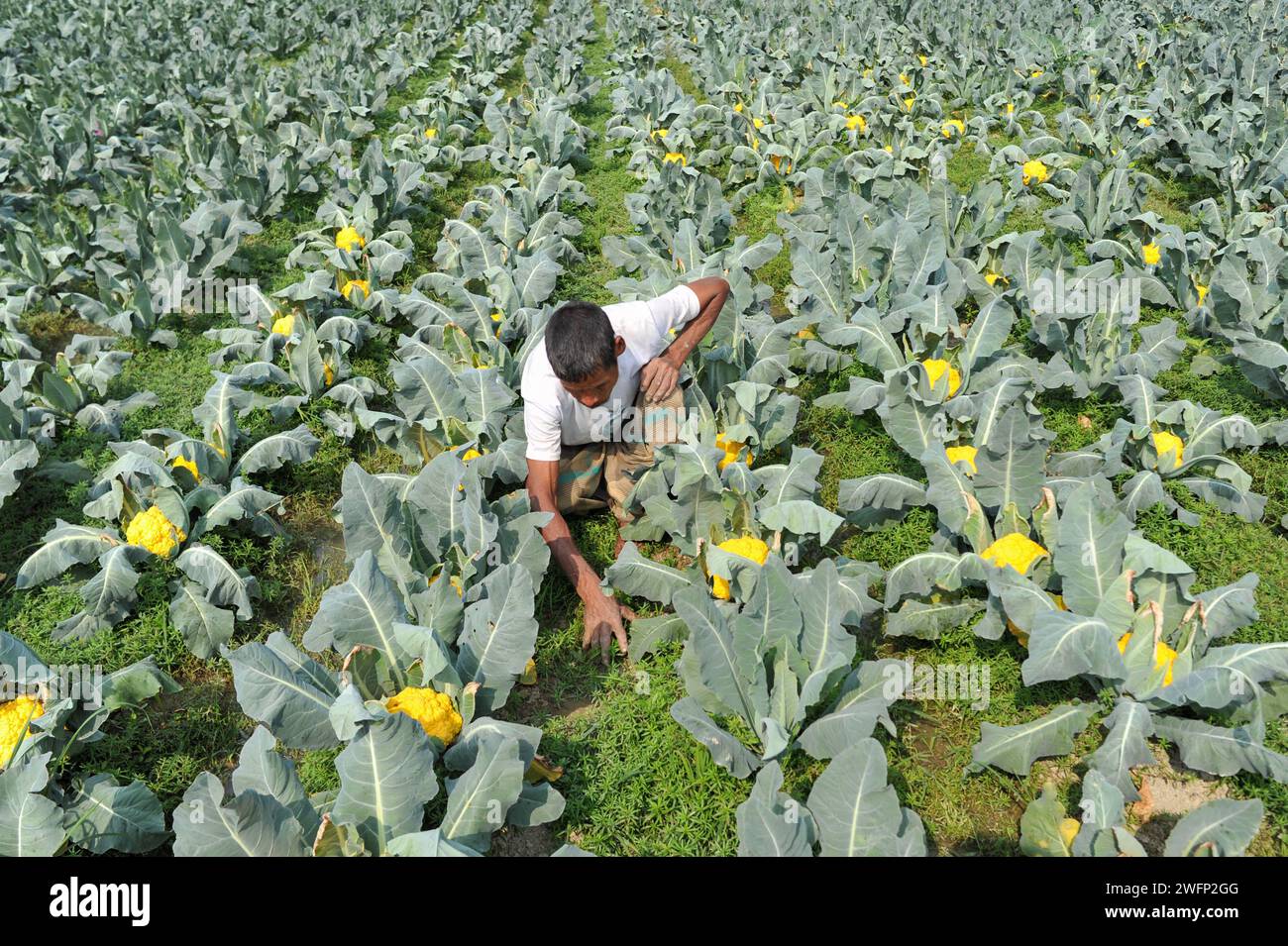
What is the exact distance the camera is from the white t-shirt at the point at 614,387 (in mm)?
3930

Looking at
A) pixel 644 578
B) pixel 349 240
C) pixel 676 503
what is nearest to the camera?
Answer: pixel 644 578

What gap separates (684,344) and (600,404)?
68cm

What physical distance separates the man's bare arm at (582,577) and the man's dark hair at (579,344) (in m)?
0.60

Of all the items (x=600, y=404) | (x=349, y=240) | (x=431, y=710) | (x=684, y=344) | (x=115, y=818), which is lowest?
(x=115, y=818)

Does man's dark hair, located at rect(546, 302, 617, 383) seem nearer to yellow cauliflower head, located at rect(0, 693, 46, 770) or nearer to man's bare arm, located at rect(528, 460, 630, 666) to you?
man's bare arm, located at rect(528, 460, 630, 666)

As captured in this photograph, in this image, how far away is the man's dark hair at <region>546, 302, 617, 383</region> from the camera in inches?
140

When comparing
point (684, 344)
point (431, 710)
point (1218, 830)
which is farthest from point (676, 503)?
point (1218, 830)

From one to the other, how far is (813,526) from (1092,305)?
3.01 metres

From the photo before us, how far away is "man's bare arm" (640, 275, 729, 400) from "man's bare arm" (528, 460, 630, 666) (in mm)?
659

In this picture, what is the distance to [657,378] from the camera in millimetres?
4262

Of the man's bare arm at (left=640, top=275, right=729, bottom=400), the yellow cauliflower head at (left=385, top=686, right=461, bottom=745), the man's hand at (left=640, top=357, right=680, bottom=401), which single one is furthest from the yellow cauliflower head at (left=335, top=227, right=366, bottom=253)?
the yellow cauliflower head at (left=385, top=686, right=461, bottom=745)

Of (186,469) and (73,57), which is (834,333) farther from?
(73,57)

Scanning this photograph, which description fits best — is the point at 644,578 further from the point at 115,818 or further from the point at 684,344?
the point at 115,818

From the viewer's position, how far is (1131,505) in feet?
13.4
